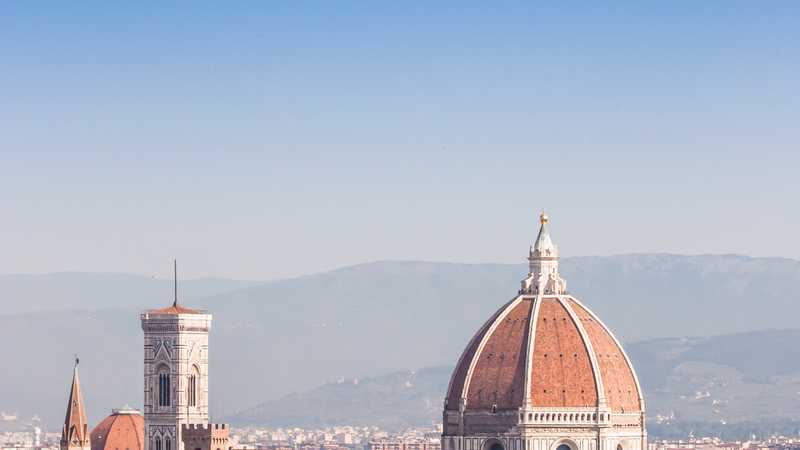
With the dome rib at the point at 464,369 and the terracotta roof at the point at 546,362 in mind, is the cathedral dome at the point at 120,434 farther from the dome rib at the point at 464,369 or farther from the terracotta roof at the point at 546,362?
the terracotta roof at the point at 546,362

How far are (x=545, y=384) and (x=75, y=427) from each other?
101 feet

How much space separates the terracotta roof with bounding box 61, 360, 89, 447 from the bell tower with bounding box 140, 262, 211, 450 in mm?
5674

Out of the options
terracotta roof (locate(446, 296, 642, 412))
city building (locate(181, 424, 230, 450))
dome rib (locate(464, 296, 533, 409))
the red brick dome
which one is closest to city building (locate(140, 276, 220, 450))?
city building (locate(181, 424, 230, 450))

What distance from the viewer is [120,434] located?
164 meters

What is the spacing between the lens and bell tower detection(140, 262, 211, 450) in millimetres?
162375

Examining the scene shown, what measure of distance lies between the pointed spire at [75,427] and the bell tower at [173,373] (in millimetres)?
5636

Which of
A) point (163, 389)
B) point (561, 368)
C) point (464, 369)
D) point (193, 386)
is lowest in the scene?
point (561, 368)

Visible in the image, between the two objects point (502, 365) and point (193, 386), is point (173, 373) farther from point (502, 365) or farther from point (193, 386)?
point (502, 365)

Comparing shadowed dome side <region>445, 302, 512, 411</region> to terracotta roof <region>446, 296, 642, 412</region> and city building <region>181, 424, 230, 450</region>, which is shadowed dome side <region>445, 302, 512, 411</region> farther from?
city building <region>181, 424, 230, 450</region>

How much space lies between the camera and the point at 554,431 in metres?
142

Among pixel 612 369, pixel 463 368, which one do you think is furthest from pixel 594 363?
pixel 463 368

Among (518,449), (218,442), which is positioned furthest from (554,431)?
(218,442)

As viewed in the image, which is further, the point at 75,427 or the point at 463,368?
the point at 75,427

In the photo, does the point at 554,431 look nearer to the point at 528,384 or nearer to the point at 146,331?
the point at 528,384
